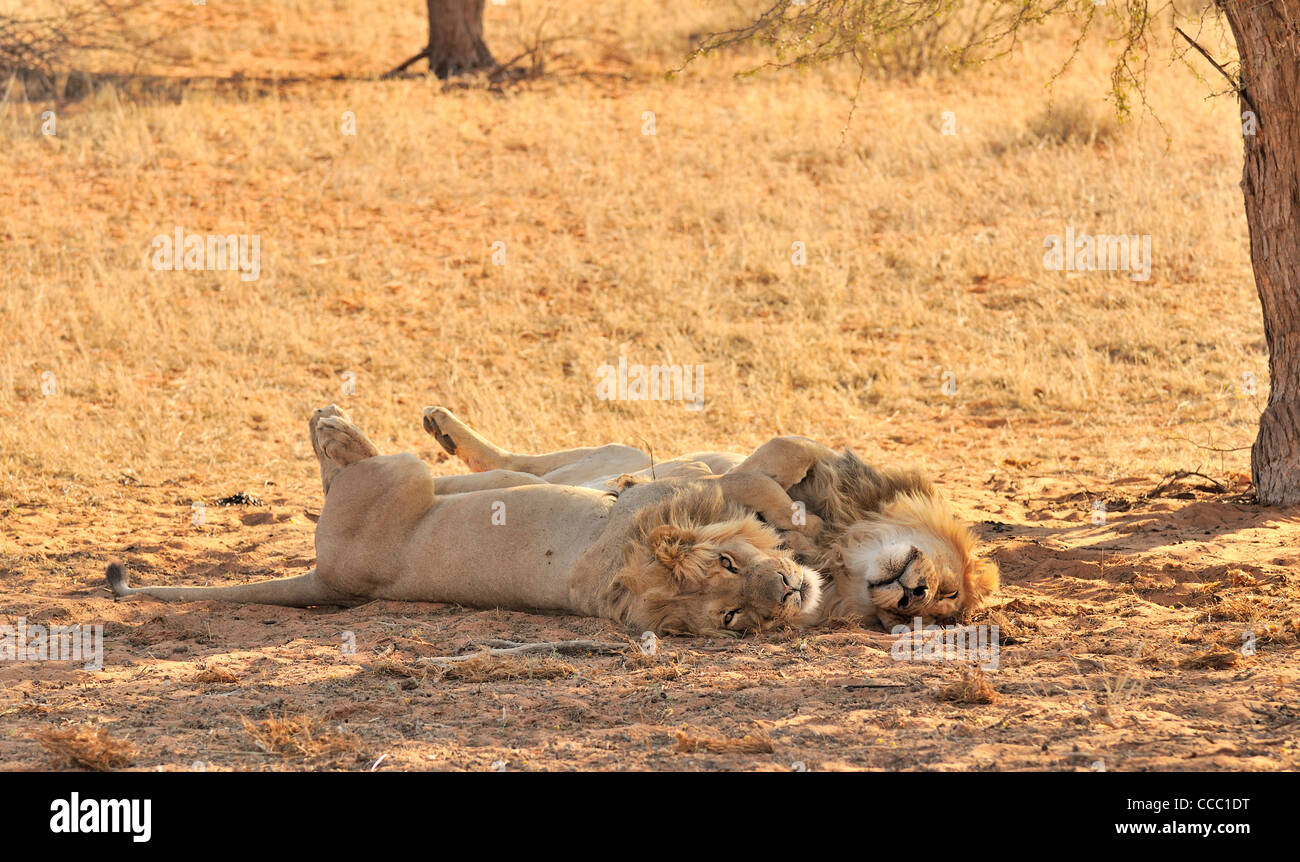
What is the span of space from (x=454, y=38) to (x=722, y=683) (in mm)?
14281

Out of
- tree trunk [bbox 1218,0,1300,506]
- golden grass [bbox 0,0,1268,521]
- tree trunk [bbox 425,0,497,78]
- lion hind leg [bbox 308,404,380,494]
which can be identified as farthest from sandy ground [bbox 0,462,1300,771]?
tree trunk [bbox 425,0,497,78]

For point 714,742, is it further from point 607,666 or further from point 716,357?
point 716,357

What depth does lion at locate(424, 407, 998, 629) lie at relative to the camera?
17.4ft

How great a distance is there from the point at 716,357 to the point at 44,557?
5.32 m

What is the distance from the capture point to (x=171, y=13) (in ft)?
63.4

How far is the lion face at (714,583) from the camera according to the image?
16.8 ft

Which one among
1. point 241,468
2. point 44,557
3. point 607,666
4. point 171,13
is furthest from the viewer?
point 171,13

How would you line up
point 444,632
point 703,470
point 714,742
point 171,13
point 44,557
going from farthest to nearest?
point 171,13 → point 44,557 → point 703,470 → point 444,632 → point 714,742

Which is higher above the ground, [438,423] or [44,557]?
[438,423]

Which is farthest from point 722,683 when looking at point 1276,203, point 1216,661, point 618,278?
point 618,278

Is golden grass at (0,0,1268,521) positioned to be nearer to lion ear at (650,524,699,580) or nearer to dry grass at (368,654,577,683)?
lion ear at (650,524,699,580)

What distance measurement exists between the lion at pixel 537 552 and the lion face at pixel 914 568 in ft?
0.71
